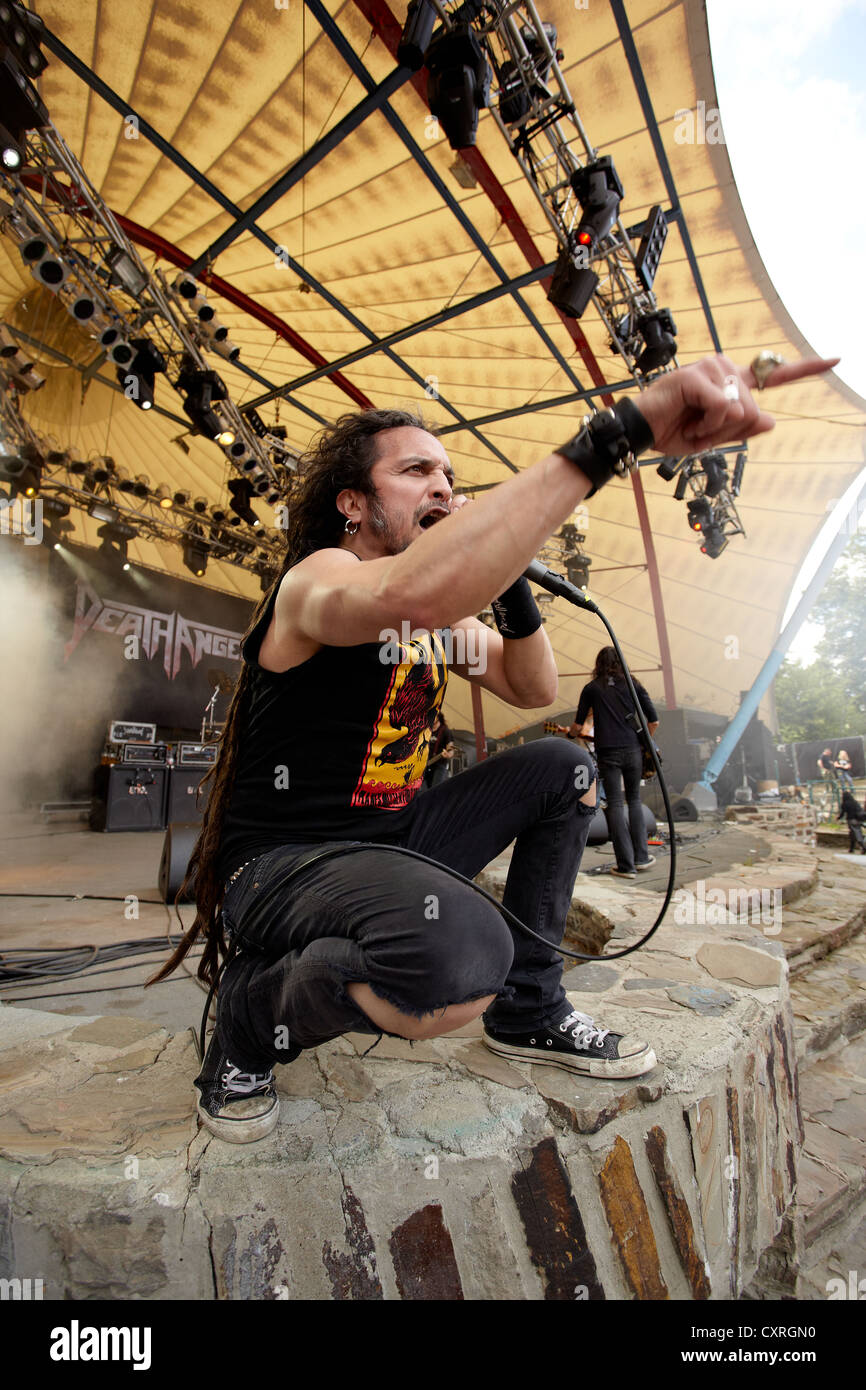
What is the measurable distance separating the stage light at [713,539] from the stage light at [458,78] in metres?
6.09

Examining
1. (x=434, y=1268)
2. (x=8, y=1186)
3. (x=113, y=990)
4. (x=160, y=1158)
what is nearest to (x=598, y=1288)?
(x=434, y=1268)

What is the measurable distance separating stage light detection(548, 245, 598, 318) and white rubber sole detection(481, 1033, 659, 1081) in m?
5.04

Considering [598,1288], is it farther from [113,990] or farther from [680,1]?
[680,1]

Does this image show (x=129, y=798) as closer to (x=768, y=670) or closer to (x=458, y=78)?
(x=458, y=78)

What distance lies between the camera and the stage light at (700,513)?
7938 millimetres

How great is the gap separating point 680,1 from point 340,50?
87.6 inches

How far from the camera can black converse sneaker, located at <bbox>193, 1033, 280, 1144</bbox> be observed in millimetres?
1036

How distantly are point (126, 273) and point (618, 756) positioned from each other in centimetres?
526

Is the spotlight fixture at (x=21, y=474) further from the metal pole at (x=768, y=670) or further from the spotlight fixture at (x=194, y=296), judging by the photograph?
the metal pole at (x=768, y=670)

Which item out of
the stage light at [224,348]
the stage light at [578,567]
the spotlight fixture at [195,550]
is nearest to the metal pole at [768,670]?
the stage light at [578,567]

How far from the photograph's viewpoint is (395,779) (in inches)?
50.9

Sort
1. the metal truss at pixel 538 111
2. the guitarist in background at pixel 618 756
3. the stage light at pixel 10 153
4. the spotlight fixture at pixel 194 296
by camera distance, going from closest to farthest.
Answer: the metal truss at pixel 538 111 < the stage light at pixel 10 153 < the guitarist in background at pixel 618 756 < the spotlight fixture at pixel 194 296

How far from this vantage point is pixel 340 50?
410 cm

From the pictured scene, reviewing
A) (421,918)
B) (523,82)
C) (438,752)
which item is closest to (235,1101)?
(421,918)
